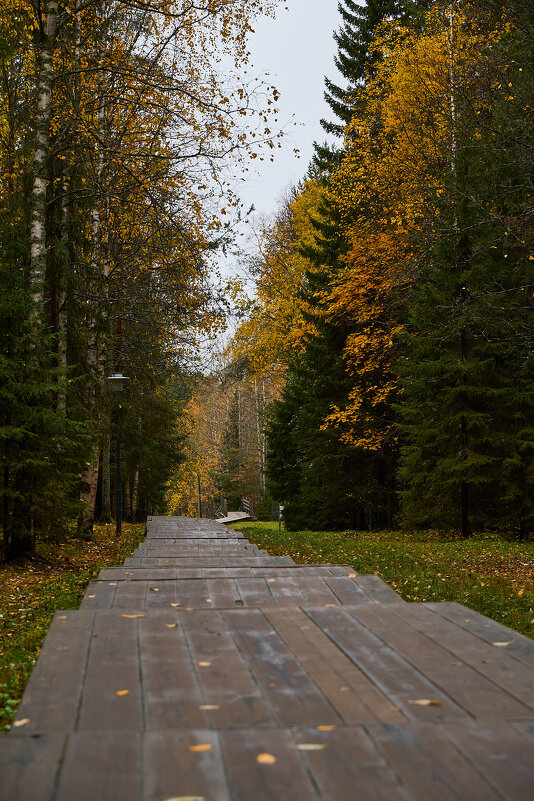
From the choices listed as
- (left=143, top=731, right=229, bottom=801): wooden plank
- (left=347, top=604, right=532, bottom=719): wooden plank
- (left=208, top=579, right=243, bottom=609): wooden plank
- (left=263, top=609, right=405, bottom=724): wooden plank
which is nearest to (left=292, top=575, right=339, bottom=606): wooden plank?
(left=208, top=579, right=243, bottom=609): wooden plank

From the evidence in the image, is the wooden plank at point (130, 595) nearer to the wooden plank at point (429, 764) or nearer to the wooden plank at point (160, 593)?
the wooden plank at point (160, 593)

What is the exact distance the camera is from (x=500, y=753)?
5.95ft

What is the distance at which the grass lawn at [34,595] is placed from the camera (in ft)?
14.5

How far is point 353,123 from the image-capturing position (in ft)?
62.8

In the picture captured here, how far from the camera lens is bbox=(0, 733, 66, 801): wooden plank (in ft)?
5.17

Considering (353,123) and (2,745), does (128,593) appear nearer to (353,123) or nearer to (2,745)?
(2,745)

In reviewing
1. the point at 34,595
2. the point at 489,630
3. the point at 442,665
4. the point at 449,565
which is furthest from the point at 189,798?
the point at 449,565

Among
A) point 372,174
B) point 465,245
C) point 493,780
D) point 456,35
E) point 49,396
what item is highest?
point 456,35

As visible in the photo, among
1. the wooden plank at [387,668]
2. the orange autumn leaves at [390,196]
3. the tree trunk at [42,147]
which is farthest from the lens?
the orange autumn leaves at [390,196]

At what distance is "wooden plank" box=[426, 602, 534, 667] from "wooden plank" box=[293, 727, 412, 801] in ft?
3.29

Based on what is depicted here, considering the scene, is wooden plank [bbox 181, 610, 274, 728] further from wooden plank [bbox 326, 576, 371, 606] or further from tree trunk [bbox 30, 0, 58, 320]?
tree trunk [bbox 30, 0, 58, 320]

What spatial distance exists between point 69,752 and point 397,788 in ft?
2.70

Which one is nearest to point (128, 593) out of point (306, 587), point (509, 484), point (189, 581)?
point (189, 581)

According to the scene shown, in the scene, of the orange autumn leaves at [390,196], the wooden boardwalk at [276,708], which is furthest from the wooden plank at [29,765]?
the orange autumn leaves at [390,196]
